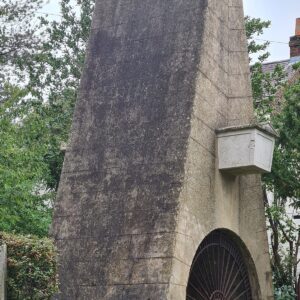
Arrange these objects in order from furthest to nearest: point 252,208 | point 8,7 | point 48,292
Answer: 1. point 8,7
2. point 252,208
3. point 48,292

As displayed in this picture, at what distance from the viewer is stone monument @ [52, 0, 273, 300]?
10.2m

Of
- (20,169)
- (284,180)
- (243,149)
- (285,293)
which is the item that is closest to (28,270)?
(243,149)

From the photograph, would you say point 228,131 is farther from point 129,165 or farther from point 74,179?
point 74,179

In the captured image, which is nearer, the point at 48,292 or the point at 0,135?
the point at 48,292

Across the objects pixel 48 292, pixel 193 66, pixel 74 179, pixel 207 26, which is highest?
pixel 207 26

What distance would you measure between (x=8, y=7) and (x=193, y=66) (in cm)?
1050

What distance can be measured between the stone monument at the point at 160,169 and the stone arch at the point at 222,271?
0.02 metres

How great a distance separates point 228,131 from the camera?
36.6 ft

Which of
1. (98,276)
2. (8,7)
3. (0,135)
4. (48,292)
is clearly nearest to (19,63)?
(8,7)

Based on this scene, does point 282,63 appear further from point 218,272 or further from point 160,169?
point 160,169

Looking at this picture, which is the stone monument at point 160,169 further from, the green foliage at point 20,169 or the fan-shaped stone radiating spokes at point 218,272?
the green foliage at point 20,169

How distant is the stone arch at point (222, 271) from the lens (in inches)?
425

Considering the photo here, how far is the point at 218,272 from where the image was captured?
442 inches

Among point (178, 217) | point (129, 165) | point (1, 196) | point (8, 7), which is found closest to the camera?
point (178, 217)
